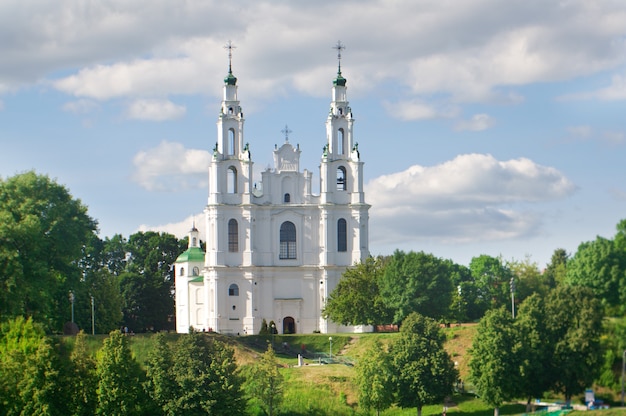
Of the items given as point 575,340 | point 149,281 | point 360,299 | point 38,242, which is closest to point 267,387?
point 575,340

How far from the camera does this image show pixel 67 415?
63594 millimetres

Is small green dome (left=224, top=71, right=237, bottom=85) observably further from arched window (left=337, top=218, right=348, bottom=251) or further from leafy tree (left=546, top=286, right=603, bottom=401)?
leafy tree (left=546, top=286, right=603, bottom=401)

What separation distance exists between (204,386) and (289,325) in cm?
3177

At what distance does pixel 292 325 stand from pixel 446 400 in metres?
27.6

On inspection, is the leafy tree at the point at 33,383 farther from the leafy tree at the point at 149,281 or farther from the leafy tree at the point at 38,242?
the leafy tree at the point at 149,281

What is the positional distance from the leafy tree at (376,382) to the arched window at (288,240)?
28.2 meters

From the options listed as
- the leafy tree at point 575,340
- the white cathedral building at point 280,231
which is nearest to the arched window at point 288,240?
the white cathedral building at point 280,231

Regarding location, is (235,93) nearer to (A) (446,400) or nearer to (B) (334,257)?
(B) (334,257)

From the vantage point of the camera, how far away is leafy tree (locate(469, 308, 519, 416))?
64500mm

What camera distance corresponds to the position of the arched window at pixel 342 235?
94938mm

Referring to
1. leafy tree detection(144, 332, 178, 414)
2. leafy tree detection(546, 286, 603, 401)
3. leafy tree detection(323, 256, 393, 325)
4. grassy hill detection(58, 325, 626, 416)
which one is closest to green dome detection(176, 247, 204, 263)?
leafy tree detection(323, 256, 393, 325)

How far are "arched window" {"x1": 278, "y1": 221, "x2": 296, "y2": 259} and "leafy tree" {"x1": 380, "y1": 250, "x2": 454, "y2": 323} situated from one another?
10981mm

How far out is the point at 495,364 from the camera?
6450 cm

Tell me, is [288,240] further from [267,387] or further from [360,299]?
[267,387]
